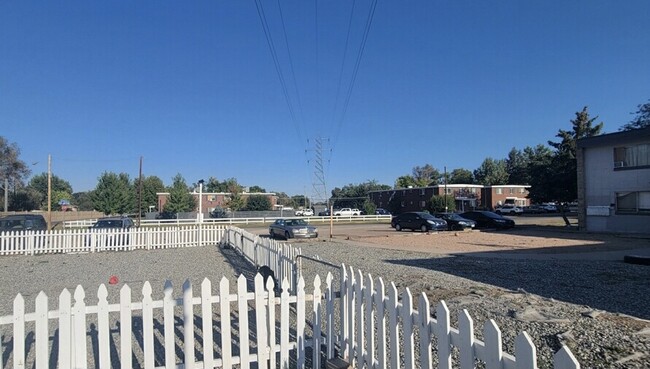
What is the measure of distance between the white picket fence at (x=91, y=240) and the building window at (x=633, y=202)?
24388mm

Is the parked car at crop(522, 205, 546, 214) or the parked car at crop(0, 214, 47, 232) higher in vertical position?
the parked car at crop(0, 214, 47, 232)

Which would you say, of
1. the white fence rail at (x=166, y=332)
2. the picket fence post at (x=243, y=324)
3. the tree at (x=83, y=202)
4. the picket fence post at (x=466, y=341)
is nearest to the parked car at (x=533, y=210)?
Answer: the white fence rail at (x=166, y=332)

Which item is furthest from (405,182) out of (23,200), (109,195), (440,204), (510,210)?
(23,200)

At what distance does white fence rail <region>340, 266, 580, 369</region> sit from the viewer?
7.77 ft

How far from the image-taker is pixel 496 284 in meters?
8.80

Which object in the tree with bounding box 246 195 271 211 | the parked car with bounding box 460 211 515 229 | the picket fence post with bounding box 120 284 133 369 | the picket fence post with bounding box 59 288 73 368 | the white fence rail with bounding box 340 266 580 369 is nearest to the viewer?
the white fence rail with bounding box 340 266 580 369

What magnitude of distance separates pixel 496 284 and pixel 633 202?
878 inches

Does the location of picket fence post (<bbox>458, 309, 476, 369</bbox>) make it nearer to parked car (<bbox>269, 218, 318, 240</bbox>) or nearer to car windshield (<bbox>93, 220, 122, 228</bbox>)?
car windshield (<bbox>93, 220, 122, 228</bbox>)

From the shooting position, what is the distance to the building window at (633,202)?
24.3 m

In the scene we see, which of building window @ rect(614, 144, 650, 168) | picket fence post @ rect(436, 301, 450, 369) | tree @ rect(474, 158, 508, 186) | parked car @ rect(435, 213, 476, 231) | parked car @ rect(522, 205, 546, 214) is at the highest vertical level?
tree @ rect(474, 158, 508, 186)

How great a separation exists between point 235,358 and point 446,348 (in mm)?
2282

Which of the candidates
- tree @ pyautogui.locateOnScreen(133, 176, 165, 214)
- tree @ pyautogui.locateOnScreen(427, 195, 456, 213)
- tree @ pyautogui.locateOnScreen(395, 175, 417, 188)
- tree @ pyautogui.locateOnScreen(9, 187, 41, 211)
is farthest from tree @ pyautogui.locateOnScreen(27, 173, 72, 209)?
tree @ pyautogui.locateOnScreen(427, 195, 456, 213)

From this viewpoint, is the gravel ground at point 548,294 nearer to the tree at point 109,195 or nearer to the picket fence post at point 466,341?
the picket fence post at point 466,341

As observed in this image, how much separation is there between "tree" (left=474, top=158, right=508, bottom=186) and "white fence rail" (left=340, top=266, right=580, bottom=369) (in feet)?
344
